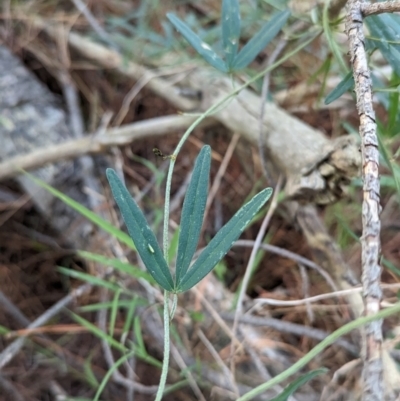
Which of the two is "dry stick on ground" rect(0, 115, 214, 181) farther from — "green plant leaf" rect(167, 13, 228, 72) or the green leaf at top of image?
the green leaf at top of image

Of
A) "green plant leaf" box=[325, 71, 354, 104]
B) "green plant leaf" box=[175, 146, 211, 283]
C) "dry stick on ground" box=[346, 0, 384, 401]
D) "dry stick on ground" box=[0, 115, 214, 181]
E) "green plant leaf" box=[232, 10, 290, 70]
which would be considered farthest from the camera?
"dry stick on ground" box=[0, 115, 214, 181]

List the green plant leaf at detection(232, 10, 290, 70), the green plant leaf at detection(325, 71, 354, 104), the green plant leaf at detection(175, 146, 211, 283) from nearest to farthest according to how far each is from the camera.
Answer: the green plant leaf at detection(175, 146, 211, 283) < the green plant leaf at detection(325, 71, 354, 104) < the green plant leaf at detection(232, 10, 290, 70)

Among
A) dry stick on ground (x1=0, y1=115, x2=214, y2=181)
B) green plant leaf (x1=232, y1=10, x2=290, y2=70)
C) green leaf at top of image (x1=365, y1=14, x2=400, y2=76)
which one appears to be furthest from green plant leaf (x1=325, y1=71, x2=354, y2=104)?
dry stick on ground (x1=0, y1=115, x2=214, y2=181)

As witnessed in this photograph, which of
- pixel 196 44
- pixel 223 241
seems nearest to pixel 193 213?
pixel 223 241

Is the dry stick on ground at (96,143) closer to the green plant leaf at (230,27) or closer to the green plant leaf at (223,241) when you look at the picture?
the green plant leaf at (230,27)

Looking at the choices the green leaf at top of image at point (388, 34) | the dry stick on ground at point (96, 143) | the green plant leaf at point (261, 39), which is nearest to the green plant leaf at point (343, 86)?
the green leaf at top of image at point (388, 34)

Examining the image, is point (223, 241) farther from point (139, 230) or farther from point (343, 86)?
point (343, 86)
